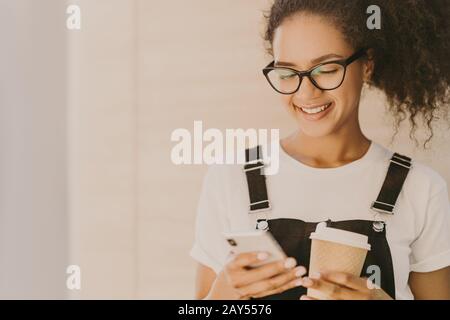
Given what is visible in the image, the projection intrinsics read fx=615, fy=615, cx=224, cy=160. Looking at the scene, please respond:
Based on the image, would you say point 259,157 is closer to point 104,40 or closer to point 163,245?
point 163,245

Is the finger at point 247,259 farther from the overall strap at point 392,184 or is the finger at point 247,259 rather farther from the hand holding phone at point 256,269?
the overall strap at point 392,184

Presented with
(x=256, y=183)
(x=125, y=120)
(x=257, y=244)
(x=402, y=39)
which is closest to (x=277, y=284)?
(x=257, y=244)

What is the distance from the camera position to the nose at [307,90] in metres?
1.84

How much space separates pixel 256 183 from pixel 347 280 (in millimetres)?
397

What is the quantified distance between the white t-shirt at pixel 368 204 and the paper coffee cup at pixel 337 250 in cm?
8

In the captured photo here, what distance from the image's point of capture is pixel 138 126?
196 centimetres

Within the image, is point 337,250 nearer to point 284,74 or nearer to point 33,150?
point 284,74

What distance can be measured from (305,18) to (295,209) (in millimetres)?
576

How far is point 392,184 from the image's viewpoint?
1.87 metres

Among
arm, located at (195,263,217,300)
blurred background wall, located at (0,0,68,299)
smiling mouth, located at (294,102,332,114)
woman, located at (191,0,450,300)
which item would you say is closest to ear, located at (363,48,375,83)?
woman, located at (191,0,450,300)

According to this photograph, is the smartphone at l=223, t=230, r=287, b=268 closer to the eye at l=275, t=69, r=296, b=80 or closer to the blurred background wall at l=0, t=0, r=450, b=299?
the blurred background wall at l=0, t=0, r=450, b=299

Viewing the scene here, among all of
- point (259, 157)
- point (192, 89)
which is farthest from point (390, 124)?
point (192, 89)

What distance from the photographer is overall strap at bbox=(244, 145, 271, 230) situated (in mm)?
1878

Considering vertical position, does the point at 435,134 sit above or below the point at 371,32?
below
